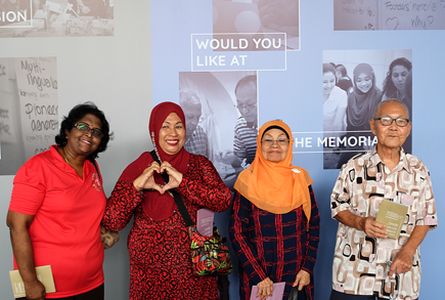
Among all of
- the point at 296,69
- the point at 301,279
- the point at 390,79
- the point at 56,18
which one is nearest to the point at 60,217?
the point at 301,279

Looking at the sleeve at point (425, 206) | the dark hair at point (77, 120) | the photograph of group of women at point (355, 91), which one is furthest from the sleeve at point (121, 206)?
the photograph of group of women at point (355, 91)

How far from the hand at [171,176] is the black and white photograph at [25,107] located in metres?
1.30

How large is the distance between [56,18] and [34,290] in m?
1.91

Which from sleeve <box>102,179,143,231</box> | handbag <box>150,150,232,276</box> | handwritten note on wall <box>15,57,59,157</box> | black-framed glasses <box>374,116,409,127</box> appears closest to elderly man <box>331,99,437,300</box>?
black-framed glasses <box>374,116,409,127</box>

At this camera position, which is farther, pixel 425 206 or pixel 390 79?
pixel 390 79

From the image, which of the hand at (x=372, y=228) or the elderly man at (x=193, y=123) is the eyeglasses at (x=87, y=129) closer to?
the elderly man at (x=193, y=123)

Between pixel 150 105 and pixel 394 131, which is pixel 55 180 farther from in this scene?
pixel 394 131

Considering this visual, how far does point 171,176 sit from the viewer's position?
8.36ft

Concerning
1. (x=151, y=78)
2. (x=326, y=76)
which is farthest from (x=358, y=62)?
(x=151, y=78)

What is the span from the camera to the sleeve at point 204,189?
2.54m

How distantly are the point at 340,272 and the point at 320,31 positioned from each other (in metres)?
1.69

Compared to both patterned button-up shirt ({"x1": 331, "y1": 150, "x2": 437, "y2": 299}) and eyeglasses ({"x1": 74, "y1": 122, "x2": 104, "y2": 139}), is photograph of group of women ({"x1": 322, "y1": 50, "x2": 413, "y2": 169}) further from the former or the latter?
eyeglasses ({"x1": 74, "y1": 122, "x2": 104, "y2": 139})

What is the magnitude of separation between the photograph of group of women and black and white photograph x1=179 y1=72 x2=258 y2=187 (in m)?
0.51

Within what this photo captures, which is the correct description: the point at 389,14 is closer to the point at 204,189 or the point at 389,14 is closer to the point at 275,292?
the point at 204,189
